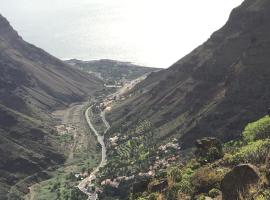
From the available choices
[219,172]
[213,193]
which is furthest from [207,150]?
[213,193]

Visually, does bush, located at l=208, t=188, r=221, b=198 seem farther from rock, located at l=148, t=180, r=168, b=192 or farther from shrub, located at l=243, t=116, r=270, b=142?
shrub, located at l=243, t=116, r=270, b=142

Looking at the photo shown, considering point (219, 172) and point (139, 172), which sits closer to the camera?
point (219, 172)

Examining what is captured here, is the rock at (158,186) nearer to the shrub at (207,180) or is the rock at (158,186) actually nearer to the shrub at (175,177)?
the shrub at (175,177)

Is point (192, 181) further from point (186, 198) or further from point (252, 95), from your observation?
point (252, 95)

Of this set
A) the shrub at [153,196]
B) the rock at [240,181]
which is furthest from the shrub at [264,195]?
the shrub at [153,196]

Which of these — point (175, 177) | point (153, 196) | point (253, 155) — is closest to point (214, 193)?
point (253, 155)

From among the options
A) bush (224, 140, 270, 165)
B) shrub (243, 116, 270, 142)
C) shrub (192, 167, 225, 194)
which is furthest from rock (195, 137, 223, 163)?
shrub (192, 167, 225, 194)
